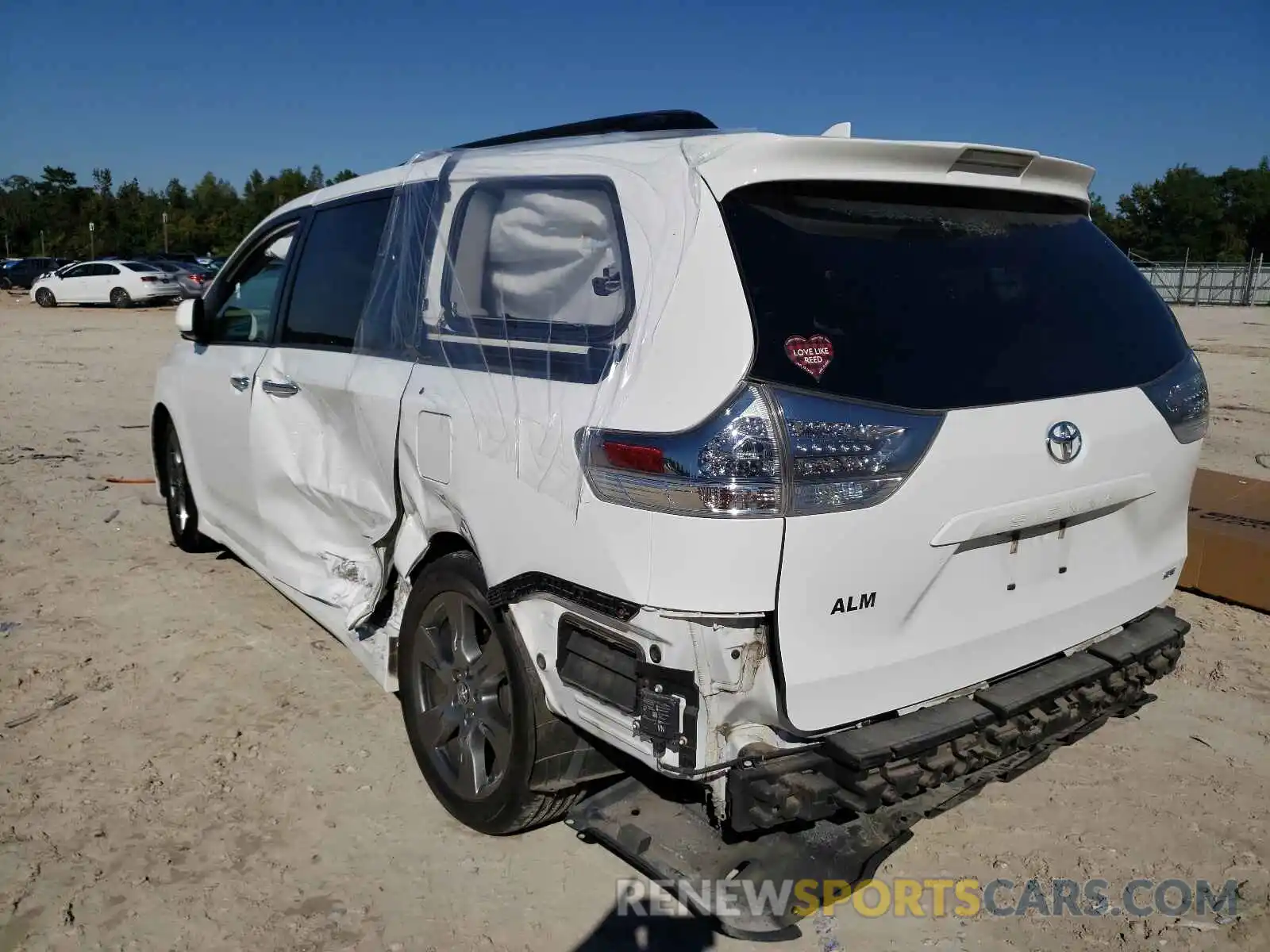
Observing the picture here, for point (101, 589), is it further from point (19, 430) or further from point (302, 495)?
point (19, 430)

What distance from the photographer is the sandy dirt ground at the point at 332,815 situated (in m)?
2.70

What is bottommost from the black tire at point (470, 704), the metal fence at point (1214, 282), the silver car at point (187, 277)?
the black tire at point (470, 704)

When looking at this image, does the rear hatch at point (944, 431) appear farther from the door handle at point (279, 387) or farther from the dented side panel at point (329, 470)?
the door handle at point (279, 387)

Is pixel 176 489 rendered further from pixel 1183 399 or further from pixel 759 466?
pixel 1183 399

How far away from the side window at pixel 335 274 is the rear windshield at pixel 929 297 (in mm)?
1780

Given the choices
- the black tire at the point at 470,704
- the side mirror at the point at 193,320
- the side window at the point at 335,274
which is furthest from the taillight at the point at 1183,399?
the side mirror at the point at 193,320

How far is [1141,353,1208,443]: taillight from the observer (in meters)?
2.91

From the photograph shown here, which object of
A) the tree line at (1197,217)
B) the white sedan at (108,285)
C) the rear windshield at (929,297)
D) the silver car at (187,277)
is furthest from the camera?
the tree line at (1197,217)

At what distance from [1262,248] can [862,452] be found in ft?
231

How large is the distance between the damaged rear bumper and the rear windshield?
0.76 metres

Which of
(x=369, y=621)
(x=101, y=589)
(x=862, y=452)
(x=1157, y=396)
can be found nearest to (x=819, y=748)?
(x=862, y=452)

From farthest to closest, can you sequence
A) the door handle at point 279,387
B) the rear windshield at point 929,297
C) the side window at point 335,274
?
the door handle at point 279,387 → the side window at point 335,274 → the rear windshield at point 929,297

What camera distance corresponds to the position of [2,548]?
579 centimetres

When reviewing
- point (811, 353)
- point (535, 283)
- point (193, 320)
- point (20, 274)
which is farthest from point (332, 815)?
point (20, 274)
